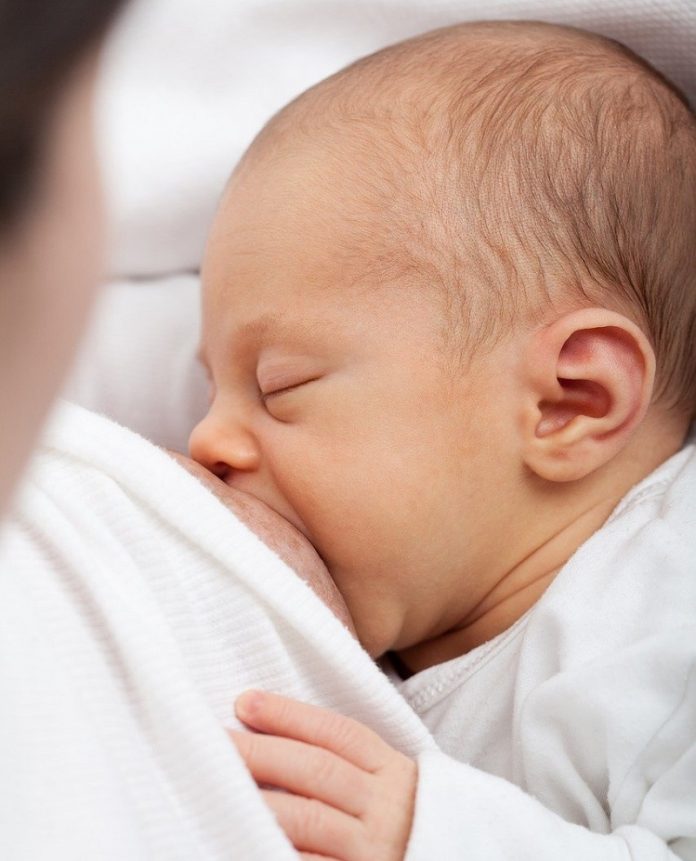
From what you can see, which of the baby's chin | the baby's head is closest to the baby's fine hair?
the baby's head

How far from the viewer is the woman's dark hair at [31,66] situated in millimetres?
322

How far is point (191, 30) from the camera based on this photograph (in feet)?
5.24

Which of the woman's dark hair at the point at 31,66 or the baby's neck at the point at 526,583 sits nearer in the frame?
the woman's dark hair at the point at 31,66

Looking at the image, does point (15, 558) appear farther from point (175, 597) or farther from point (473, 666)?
point (473, 666)

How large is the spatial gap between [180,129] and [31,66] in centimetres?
132

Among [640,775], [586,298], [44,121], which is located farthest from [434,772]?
[44,121]

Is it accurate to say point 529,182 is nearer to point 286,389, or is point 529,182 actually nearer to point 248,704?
point 286,389

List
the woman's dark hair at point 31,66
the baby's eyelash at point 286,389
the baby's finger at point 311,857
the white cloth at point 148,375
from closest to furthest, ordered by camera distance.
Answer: the woman's dark hair at point 31,66 < the baby's finger at point 311,857 < the baby's eyelash at point 286,389 < the white cloth at point 148,375

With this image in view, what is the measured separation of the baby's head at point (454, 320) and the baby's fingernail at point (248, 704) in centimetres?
29

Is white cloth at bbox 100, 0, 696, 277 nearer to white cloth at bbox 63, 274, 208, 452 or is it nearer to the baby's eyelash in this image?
white cloth at bbox 63, 274, 208, 452

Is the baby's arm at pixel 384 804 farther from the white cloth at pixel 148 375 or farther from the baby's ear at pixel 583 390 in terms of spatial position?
the white cloth at pixel 148 375

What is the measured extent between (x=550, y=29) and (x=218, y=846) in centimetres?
95

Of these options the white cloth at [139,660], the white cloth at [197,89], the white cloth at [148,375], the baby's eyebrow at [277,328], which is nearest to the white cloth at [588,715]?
the white cloth at [139,660]

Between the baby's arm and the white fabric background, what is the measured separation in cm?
74
